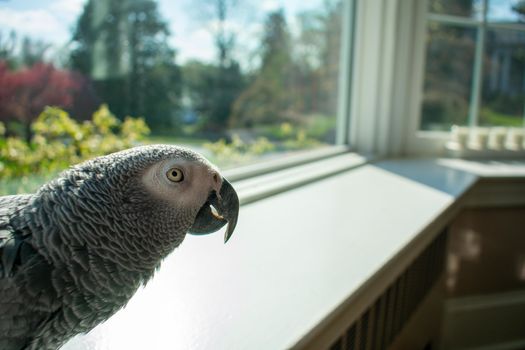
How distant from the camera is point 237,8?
1199mm

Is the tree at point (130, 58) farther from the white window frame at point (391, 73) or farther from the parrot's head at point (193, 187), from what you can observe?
the white window frame at point (391, 73)

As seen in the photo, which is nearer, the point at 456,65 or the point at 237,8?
the point at 237,8

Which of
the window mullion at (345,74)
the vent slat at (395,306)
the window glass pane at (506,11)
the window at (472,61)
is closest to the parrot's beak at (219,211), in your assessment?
the vent slat at (395,306)

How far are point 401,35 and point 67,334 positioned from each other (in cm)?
160

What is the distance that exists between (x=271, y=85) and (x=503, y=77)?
123 cm

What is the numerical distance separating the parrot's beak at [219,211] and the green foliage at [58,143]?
0.43m

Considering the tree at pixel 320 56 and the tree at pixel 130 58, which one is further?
the tree at pixel 320 56

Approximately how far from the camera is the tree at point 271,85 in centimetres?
131

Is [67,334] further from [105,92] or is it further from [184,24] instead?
[184,24]

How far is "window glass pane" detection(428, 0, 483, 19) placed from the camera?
1759mm

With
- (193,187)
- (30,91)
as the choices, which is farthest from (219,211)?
(30,91)

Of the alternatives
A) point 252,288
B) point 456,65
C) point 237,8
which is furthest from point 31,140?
point 456,65

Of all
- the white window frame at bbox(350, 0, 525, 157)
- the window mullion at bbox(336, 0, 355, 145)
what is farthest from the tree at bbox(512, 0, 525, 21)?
the window mullion at bbox(336, 0, 355, 145)

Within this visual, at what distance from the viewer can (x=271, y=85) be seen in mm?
1396
